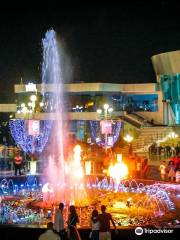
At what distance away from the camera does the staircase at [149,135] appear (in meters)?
44.0

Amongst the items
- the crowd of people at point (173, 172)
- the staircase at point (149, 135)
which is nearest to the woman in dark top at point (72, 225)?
the crowd of people at point (173, 172)

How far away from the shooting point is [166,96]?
172 feet

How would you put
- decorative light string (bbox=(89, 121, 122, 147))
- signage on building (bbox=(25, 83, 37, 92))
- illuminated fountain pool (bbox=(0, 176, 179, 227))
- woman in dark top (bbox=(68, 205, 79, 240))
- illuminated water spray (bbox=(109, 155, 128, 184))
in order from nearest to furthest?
woman in dark top (bbox=(68, 205, 79, 240)), illuminated fountain pool (bbox=(0, 176, 179, 227)), illuminated water spray (bbox=(109, 155, 128, 184)), decorative light string (bbox=(89, 121, 122, 147)), signage on building (bbox=(25, 83, 37, 92))

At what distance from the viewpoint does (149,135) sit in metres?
45.4

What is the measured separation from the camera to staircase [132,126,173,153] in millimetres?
43969

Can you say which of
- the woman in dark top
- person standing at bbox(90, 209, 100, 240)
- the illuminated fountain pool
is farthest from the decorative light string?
person standing at bbox(90, 209, 100, 240)

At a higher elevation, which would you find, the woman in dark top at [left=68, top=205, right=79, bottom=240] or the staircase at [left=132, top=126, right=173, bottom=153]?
the staircase at [left=132, top=126, right=173, bottom=153]

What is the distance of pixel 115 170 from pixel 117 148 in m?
17.9

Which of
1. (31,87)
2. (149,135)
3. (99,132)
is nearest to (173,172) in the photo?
(149,135)

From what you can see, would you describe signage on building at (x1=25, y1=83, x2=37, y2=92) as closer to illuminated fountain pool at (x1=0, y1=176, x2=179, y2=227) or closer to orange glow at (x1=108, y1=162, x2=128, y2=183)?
orange glow at (x1=108, y1=162, x2=128, y2=183)

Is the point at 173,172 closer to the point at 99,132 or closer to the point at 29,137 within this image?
the point at 29,137

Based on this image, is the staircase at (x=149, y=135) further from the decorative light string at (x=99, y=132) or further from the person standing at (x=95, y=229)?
the person standing at (x=95, y=229)

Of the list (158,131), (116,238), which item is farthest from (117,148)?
(116,238)

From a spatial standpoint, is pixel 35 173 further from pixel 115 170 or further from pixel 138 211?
pixel 138 211
